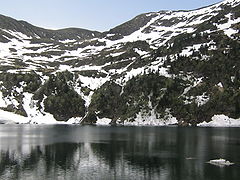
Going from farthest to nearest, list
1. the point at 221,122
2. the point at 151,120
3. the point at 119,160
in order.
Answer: the point at 151,120, the point at 221,122, the point at 119,160

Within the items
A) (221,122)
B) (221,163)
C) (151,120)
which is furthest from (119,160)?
(151,120)

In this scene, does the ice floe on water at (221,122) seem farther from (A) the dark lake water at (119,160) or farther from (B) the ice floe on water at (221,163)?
(B) the ice floe on water at (221,163)

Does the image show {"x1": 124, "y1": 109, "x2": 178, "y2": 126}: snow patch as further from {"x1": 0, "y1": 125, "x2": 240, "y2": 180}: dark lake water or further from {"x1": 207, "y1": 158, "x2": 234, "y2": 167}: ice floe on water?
{"x1": 207, "y1": 158, "x2": 234, "y2": 167}: ice floe on water

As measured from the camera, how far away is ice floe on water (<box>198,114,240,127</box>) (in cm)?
17088

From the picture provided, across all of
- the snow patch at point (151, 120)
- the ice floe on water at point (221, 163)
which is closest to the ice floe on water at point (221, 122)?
the snow patch at point (151, 120)

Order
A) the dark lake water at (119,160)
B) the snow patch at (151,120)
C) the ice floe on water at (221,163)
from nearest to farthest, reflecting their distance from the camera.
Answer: the dark lake water at (119,160)
the ice floe on water at (221,163)
the snow patch at (151,120)

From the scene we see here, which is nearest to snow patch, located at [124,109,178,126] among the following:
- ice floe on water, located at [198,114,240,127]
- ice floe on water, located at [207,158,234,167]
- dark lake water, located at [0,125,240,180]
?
ice floe on water, located at [198,114,240,127]

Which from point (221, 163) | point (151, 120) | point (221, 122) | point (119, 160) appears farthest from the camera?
point (151, 120)

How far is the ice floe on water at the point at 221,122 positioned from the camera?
170875 millimetres

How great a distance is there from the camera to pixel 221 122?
575 ft

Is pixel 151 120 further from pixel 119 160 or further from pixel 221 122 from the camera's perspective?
pixel 119 160

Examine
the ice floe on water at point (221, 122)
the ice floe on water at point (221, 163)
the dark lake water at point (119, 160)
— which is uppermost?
the ice floe on water at point (221, 122)

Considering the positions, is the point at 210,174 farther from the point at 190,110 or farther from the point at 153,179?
the point at 190,110

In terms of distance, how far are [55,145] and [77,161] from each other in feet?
89.5
